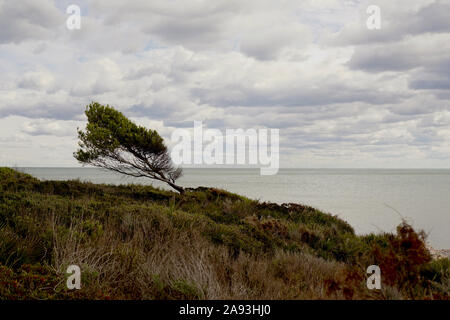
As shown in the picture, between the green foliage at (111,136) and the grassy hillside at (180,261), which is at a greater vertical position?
the green foliage at (111,136)

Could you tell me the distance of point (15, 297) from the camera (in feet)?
15.0

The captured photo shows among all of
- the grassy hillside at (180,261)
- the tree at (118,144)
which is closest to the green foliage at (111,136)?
the tree at (118,144)

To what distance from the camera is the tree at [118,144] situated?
18797 mm

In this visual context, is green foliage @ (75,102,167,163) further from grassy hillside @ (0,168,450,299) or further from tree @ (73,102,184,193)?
grassy hillside @ (0,168,450,299)

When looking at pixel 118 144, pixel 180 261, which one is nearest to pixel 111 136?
pixel 118 144

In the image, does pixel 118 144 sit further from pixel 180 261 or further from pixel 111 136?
pixel 180 261

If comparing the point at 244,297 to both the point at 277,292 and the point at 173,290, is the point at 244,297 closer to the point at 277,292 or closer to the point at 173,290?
the point at 277,292

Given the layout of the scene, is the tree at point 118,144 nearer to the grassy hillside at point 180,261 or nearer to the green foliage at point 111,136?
the green foliage at point 111,136

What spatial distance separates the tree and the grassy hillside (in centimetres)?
782

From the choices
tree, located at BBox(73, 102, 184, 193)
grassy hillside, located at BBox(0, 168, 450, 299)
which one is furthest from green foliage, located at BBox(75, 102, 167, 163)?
grassy hillside, located at BBox(0, 168, 450, 299)

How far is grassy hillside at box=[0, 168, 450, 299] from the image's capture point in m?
4.85

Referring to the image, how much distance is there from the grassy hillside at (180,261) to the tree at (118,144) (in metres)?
7.82

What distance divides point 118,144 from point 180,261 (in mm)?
13375
